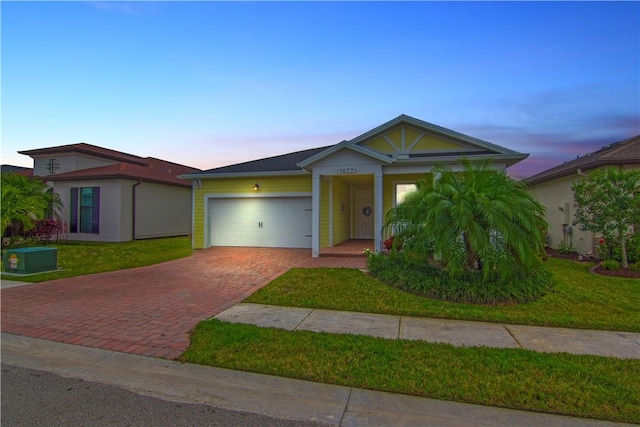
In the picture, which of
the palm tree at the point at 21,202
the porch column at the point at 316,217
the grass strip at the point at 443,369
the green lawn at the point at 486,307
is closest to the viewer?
the grass strip at the point at 443,369

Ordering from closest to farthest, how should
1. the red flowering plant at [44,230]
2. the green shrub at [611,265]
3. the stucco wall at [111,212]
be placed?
the green shrub at [611,265], the red flowering plant at [44,230], the stucco wall at [111,212]

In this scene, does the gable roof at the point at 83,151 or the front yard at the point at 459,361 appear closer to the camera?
the front yard at the point at 459,361

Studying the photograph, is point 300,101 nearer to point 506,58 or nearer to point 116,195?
point 506,58

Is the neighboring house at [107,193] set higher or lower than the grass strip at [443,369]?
higher

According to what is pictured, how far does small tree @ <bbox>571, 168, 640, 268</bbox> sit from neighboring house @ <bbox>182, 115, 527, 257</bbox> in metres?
2.28

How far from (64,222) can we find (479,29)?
1986 centimetres

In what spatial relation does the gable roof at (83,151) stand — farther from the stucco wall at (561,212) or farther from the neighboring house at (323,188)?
the stucco wall at (561,212)

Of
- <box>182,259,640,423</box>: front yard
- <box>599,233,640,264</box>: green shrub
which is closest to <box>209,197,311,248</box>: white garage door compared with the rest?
<box>182,259,640,423</box>: front yard

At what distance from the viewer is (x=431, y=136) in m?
12.5

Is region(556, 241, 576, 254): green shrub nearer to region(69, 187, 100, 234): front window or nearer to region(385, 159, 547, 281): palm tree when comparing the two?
region(385, 159, 547, 281): palm tree

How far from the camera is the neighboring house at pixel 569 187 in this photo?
10.6 metres

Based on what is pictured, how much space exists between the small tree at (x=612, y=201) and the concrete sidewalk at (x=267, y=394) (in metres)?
8.46

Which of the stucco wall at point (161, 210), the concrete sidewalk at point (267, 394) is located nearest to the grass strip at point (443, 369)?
the concrete sidewalk at point (267, 394)

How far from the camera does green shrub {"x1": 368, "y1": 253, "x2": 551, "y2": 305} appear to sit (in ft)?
19.8
